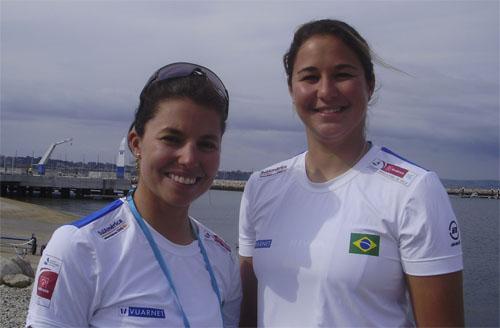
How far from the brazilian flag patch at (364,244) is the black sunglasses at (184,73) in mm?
1005

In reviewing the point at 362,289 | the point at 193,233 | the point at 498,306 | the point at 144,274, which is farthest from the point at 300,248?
the point at 498,306

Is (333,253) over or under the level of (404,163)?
under

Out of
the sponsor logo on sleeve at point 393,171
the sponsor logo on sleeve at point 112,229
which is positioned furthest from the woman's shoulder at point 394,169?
the sponsor logo on sleeve at point 112,229

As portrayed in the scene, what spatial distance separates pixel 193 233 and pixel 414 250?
125 centimetres

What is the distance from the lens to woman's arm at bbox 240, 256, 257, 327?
3.54 m

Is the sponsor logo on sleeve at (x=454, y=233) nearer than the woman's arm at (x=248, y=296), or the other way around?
the sponsor logo on sleeve at (x=454, y=233)

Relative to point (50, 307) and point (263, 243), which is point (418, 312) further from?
point (50, 307)

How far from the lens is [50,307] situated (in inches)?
98.0

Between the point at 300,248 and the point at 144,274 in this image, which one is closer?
the point at 144,274

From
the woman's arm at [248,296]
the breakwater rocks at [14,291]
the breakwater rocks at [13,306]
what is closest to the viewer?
the woman's arm at [248,296]

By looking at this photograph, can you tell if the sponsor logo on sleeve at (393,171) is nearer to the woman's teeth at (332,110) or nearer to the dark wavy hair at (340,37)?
the woman's teeth at (332,110)

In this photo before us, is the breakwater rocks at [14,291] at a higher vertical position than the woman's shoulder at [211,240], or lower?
lower

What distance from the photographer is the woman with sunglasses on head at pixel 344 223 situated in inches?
109

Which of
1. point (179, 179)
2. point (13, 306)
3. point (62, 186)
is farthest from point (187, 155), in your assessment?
point (62, 186)
